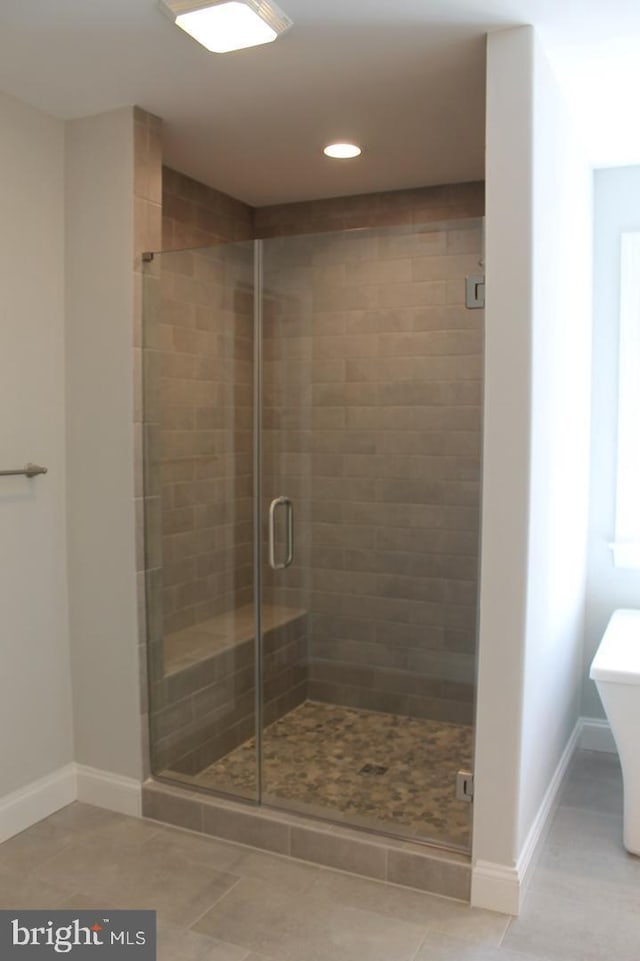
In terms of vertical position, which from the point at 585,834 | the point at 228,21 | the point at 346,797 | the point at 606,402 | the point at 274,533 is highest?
the point at 228,21

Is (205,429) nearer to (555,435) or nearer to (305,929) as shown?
(555,435)

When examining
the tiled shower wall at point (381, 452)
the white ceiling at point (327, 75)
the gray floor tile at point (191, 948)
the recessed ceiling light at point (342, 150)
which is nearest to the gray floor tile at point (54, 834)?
the gray floor tile at point (191, 948)

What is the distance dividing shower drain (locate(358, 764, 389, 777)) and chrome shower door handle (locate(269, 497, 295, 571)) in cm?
70

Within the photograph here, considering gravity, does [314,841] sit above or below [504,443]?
below

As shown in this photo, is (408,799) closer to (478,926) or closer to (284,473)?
(478,926)

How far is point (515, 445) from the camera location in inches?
85.5

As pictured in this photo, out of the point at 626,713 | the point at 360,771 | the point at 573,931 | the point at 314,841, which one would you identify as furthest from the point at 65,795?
the point at 626,713

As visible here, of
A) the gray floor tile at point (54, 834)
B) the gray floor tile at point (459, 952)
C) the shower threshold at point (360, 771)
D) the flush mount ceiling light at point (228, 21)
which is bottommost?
the gray floor tile at point (459, 952)

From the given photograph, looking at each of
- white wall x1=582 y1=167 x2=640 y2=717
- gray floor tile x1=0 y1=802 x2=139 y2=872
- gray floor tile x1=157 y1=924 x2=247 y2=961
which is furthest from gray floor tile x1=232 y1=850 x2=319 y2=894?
white wall x1=582 y1=167 x2=640 y2=717

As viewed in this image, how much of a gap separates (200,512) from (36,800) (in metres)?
1.11

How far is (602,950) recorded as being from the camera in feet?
6.77

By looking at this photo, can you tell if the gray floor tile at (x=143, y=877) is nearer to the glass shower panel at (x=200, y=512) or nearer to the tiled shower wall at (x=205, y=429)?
the glass shower panel at (x=200, y=512)

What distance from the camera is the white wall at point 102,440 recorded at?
2668 millimetres

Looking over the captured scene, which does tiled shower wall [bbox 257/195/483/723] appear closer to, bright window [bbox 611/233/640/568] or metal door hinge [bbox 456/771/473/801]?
metal door hinge [bbox 456/771/473/801]
